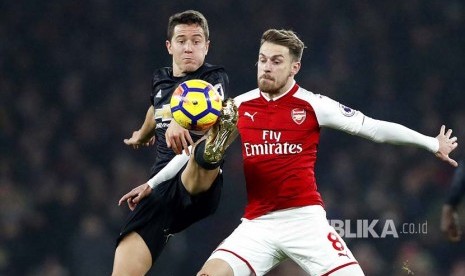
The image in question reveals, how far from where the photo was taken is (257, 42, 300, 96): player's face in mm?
4012

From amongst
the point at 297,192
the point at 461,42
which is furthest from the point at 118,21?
the point at 297,192

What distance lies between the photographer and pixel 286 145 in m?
4.03

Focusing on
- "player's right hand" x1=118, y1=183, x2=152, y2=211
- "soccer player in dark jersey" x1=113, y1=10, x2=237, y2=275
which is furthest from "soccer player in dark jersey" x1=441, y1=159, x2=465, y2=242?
"player's right hand" x1=118, y1=183, x2=152, y2=211

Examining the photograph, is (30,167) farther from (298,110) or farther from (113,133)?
(298,110)

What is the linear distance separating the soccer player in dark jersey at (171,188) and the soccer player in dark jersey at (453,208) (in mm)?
2710

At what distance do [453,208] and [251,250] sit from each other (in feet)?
9.34

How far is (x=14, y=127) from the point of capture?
6.61 meters

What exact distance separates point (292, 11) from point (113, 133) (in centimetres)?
169

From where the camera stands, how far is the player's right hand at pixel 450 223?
20.4 ft

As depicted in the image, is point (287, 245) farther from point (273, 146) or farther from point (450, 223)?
point (450, 223)

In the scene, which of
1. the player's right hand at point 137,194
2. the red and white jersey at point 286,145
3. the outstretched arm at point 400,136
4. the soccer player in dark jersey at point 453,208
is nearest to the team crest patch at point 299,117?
the red and white jersey at point 286,145

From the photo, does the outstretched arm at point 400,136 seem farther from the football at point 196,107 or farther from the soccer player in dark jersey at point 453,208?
the soccer player in dark jersey at point 453,208

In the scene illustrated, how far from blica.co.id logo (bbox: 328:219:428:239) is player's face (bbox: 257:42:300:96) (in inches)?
96.2

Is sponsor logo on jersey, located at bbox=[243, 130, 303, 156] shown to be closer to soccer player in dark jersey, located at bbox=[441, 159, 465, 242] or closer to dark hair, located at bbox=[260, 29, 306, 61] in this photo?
dark hair, located at bbox=[260, 29, 306, 61]
